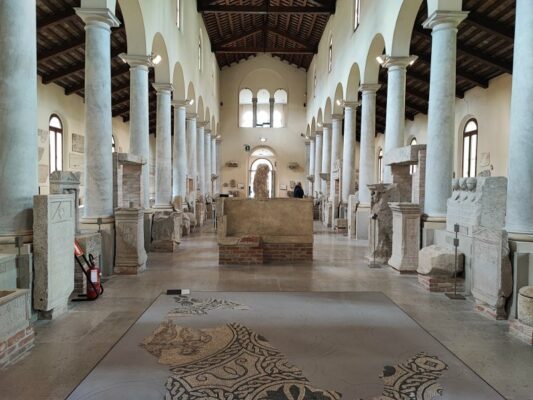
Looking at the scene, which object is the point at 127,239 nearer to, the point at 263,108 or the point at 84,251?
the point at 84,251

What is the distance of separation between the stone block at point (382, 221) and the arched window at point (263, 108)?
76.5 ft

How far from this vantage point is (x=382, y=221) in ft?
31.1

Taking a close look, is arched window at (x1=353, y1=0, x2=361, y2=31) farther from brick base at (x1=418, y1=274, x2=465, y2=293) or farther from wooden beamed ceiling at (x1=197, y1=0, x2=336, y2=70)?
brick base at (x1=418, y1=274, x2=465, y2=293)

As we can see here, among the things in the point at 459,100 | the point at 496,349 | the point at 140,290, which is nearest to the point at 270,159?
the point at 459,100

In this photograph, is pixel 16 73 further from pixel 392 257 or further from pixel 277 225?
pixel 392 257

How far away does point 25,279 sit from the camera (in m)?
5.12

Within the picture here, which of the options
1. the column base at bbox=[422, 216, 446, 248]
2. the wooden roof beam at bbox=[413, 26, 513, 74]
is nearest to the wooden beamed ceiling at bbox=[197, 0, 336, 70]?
the wooden roof beam at bbox=[413, 26, 513, 74]

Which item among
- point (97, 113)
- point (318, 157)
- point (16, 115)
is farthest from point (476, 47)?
point (16, 115)

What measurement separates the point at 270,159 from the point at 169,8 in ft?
61.9

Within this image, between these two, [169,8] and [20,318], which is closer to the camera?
[20,318]

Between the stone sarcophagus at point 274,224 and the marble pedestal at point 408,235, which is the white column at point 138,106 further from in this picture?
the marble pedestal at point 408,235

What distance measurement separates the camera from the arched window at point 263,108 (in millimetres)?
32059

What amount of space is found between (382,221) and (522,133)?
4216 millimetres

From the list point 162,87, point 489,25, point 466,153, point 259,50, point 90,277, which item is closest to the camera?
point 90,277
